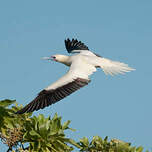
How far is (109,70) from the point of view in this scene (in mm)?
11328

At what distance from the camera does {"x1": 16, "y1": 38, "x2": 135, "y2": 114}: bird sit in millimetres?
9680

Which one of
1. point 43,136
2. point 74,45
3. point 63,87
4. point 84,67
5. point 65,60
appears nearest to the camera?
point 43,136

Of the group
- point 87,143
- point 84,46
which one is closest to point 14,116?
point 87,143

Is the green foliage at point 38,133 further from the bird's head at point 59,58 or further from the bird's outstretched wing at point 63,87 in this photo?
the bird's head at point 59,58

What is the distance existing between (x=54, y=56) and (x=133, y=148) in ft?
16.6

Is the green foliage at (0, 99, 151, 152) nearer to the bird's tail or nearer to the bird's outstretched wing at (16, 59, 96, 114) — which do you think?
the bird's outstretched wing at (16, 59, 96, 114)

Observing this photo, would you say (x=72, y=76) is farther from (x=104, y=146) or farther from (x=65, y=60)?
(x=104, y=146)

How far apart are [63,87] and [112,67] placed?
2.20 metres

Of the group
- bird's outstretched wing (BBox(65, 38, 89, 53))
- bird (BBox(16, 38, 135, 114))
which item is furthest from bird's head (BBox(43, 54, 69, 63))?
bird's outstretched wing (BBox(65, 38, 89, 53))

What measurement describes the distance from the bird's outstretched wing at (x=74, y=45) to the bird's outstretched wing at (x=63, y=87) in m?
5.81

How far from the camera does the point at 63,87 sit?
32.7 feet

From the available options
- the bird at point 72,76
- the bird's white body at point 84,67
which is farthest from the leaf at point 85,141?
the bird's white body at point 84,67

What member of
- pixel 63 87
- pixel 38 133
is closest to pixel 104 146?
pixel 38 133

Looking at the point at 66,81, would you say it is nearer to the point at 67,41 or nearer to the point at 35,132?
the point at 35,132
